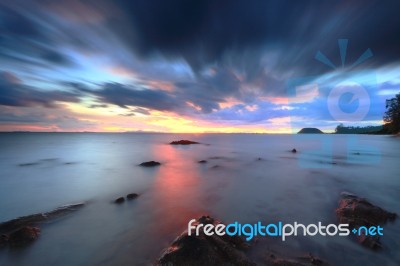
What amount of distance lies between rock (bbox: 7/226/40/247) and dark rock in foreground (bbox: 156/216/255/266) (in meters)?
5.02

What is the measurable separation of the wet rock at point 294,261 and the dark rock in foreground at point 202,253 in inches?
26.4

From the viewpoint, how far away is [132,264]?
515 centimetres

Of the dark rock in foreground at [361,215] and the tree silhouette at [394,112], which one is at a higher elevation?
the tree silhouette at [394,112]

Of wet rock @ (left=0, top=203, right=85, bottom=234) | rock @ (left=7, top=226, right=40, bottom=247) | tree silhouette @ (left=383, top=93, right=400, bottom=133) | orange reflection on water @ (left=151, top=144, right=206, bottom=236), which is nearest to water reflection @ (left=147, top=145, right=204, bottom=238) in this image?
orange reflection on water @ (left=151, top=144, right=206, bottom=236)

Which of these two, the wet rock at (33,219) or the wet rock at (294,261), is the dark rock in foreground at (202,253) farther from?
the wet rock at (33,219)

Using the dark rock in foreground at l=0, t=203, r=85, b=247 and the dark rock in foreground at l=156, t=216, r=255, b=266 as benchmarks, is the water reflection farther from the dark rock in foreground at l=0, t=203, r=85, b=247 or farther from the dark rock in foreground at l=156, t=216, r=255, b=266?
the dark rock in foreground at l=0, t=203, r=85, b=247

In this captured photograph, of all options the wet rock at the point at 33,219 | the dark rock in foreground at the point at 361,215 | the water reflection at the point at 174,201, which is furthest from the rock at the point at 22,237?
the dark rock in foreground at the point at 361,215

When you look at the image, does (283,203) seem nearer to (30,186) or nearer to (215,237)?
(215,237)

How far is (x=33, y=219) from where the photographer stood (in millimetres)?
7586

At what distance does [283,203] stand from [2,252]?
1145cm

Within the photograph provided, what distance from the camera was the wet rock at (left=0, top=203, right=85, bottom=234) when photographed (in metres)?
6.65

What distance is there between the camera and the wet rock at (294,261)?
189 inches

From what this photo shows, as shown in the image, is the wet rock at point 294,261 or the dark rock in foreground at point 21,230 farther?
the dark rock in foreground at point 21,230

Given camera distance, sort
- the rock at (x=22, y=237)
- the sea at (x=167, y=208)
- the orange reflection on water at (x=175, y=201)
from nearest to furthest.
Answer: the sea at (x=167, y=208), the rock at (x=22, y=237), the orange reflection on water at (x=175, y=201)
